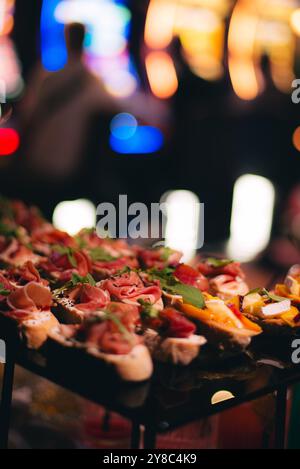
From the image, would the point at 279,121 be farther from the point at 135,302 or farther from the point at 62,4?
the point at 135,302

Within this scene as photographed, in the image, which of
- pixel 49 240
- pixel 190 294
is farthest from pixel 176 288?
pixel 49 240

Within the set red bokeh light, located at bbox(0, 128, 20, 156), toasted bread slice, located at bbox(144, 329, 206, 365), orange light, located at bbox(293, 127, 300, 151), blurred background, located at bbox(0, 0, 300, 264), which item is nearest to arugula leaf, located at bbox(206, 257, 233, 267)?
toasted bread slice, located at bbox(144, 329, 206, 365)

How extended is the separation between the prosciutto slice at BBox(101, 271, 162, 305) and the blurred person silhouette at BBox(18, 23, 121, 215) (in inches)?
129

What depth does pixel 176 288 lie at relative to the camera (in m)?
2.17

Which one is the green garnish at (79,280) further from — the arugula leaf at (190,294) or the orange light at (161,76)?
the orange light at (161,76)

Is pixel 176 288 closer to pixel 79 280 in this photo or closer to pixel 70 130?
pixel 79 280

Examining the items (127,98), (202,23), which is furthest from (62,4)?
(127,98)

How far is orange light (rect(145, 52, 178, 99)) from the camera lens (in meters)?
4.71

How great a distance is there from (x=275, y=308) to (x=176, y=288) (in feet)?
1.18

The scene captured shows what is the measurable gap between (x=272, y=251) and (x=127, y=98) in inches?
104

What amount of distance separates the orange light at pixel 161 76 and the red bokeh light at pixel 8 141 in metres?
2.32

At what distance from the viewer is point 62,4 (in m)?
4.32

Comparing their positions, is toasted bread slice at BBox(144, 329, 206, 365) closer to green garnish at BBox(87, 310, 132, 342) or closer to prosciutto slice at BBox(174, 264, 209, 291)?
green garnish at BBox(87, 310, 132, 342)

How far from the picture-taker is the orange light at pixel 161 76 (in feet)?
15.4
